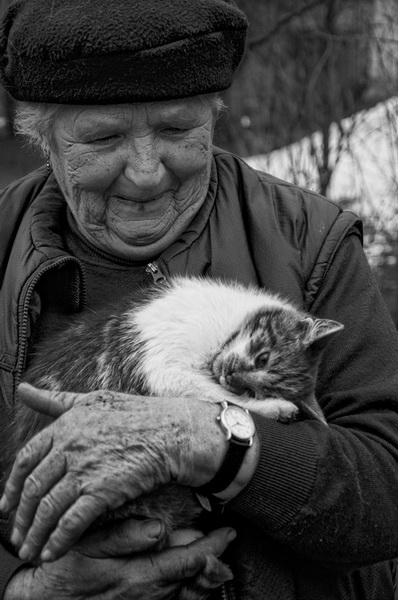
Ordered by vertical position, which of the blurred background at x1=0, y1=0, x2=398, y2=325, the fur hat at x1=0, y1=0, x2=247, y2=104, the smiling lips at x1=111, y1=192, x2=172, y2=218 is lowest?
the blurred background at x1=0, y1=0, x2=398, y2=325

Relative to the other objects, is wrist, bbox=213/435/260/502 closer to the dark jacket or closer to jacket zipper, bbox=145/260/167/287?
the dark jacket

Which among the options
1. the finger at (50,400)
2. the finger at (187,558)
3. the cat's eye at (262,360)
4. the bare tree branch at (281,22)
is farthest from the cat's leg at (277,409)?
the bare tree branch at (281,22)

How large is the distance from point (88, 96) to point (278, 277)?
0.75 m

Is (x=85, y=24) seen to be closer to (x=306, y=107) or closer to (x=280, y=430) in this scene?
(x=280, y=430)

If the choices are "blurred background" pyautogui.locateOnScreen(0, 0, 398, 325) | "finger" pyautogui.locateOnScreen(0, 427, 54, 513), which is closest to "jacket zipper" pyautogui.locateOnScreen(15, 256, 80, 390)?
"finger" pyautogui.locateOnScreen(0, 427, 54, 513)

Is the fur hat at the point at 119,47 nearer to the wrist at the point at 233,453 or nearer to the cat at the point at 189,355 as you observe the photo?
the cat at the point at 189,355

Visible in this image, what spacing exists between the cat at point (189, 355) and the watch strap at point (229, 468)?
0.13m

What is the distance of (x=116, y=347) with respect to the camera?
2.75 meters

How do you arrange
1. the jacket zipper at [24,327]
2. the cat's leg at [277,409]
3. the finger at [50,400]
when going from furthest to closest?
1. the jacket zipper at [24,327]
2. the cat's leg at [277,409]
3. the finger at [50,400]

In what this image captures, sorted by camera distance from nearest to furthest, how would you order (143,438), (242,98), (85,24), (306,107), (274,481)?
(143,438), (274,481), (85,24), (306,107), (242,98)

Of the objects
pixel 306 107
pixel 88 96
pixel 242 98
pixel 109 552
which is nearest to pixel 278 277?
pixel 88 96

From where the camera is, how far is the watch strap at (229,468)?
241 cm

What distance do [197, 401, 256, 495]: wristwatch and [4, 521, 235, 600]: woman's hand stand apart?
0.59 ft

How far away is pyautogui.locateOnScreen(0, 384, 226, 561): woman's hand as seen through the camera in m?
2.26
